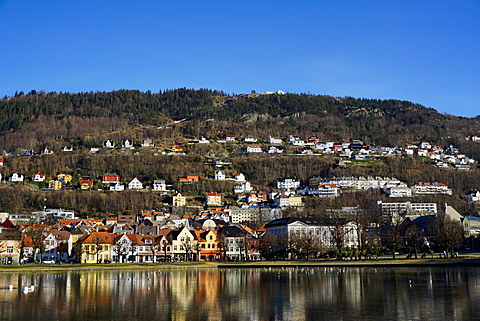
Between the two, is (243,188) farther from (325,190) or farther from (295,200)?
(325,190)

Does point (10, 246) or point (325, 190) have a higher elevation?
point (325, 190)

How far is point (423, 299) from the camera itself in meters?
31.0

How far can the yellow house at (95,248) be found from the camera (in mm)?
80431

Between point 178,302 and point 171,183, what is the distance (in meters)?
161

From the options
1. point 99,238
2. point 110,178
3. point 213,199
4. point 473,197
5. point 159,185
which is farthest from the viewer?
point 159,185

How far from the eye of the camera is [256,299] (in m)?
33.2

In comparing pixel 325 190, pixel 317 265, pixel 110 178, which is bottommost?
pixel 317 265

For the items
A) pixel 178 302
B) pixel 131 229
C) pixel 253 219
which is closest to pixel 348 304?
pixel 178 302

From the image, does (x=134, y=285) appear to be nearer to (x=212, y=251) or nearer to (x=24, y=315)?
(x=24, y=315)

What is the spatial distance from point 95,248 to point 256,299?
53673mm

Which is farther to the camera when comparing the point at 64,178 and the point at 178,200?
the point at 64,178

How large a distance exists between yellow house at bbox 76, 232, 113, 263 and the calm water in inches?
1355

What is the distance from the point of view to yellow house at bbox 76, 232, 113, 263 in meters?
80.4

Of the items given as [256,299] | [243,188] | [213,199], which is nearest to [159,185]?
[213,199]
